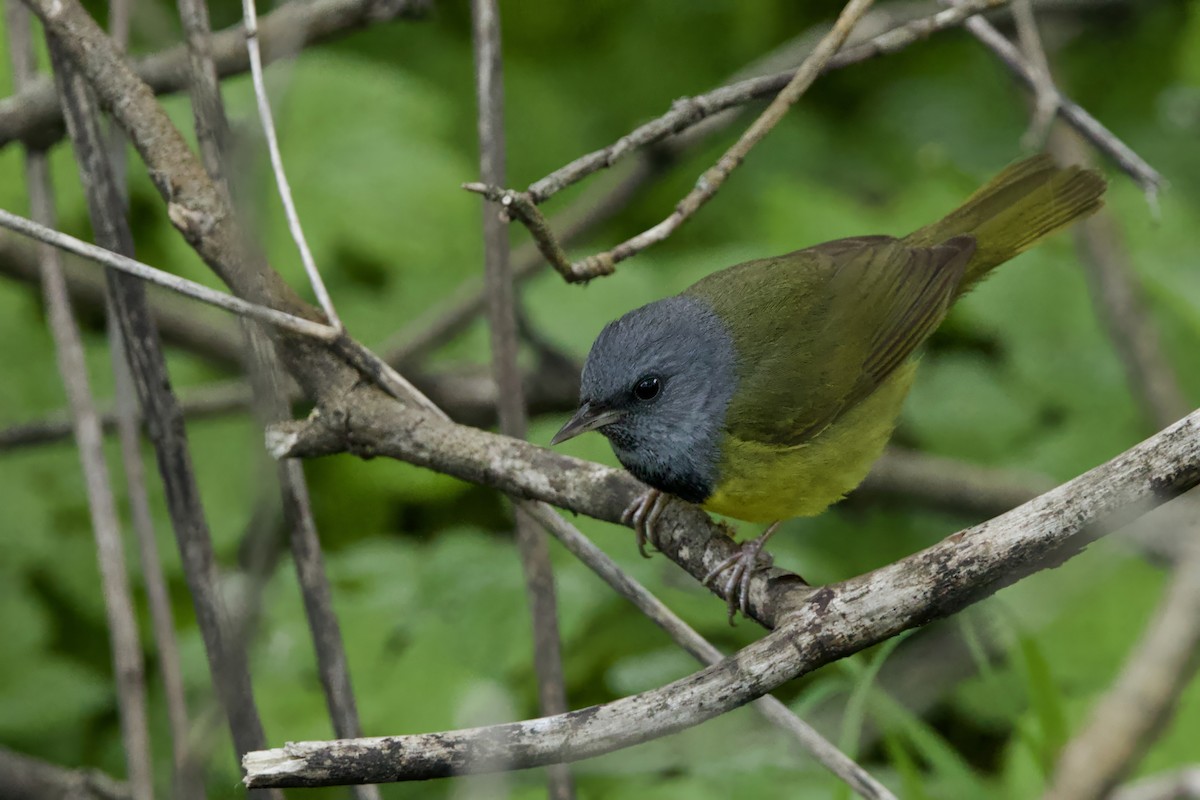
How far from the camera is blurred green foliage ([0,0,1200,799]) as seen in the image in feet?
10.2

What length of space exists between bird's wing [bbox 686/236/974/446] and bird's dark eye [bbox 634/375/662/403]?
0.20 m

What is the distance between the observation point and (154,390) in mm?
2408

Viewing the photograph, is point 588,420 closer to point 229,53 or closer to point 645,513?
point 645,513

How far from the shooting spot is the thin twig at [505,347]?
8.57 feet

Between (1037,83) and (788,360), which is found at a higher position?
(1037,83)

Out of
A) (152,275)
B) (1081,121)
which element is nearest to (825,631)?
(152,275)

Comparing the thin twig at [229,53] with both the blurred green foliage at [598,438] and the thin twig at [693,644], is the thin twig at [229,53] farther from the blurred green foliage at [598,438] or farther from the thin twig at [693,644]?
the thin twig at [693,644]

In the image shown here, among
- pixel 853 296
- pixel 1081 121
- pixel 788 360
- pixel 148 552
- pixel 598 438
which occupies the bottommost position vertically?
pixel 148 552

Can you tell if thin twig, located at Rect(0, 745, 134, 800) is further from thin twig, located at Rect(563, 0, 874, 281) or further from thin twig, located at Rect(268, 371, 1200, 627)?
thin twig, located at Rect(563, 0, 874, 281)

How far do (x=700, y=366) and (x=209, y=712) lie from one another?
1.41 metres

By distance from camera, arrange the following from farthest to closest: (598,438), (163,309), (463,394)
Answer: (463,394)
(163,309)
(598,438)

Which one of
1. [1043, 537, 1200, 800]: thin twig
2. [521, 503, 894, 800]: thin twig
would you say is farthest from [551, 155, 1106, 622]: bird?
[1043, 537, 1200, 800]: thin twig

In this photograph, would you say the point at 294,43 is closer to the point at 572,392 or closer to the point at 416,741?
the point at 416,741

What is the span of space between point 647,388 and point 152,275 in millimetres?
1240
